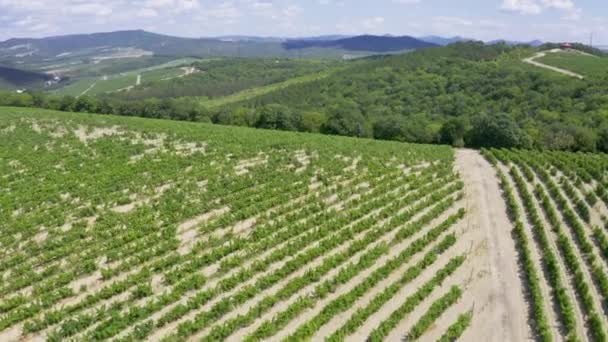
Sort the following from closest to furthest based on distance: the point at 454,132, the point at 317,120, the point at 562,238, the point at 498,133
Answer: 1. the point at 562,238
2. the point at 498,133
3. the point at 454,132
4. the point at 317,120

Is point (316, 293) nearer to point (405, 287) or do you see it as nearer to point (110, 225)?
point (405, 287)

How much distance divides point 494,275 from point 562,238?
691cm

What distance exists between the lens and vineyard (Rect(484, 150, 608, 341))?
18.8 m

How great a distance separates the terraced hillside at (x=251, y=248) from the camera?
59.3ft

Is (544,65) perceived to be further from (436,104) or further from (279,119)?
(279,119)

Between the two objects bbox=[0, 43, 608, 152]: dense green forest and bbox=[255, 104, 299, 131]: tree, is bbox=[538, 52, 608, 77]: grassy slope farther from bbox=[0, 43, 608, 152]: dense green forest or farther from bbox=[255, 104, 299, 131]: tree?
bbox=[255, 104, 299, 131]: tree

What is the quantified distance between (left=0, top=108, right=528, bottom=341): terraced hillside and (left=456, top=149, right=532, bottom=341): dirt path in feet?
0.30

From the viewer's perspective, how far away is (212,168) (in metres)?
37.9

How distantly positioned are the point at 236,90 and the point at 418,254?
17174cm

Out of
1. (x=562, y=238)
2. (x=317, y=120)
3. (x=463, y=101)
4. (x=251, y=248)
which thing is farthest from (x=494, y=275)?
(x=463, y=101)

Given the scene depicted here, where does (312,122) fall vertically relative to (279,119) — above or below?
below

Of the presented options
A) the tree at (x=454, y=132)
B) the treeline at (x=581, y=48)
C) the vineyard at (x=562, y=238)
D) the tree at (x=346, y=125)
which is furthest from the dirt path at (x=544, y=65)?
the vineyard at (x=562, y=238)

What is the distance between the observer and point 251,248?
23.8 m

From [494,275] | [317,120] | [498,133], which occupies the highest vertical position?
[317,120]
